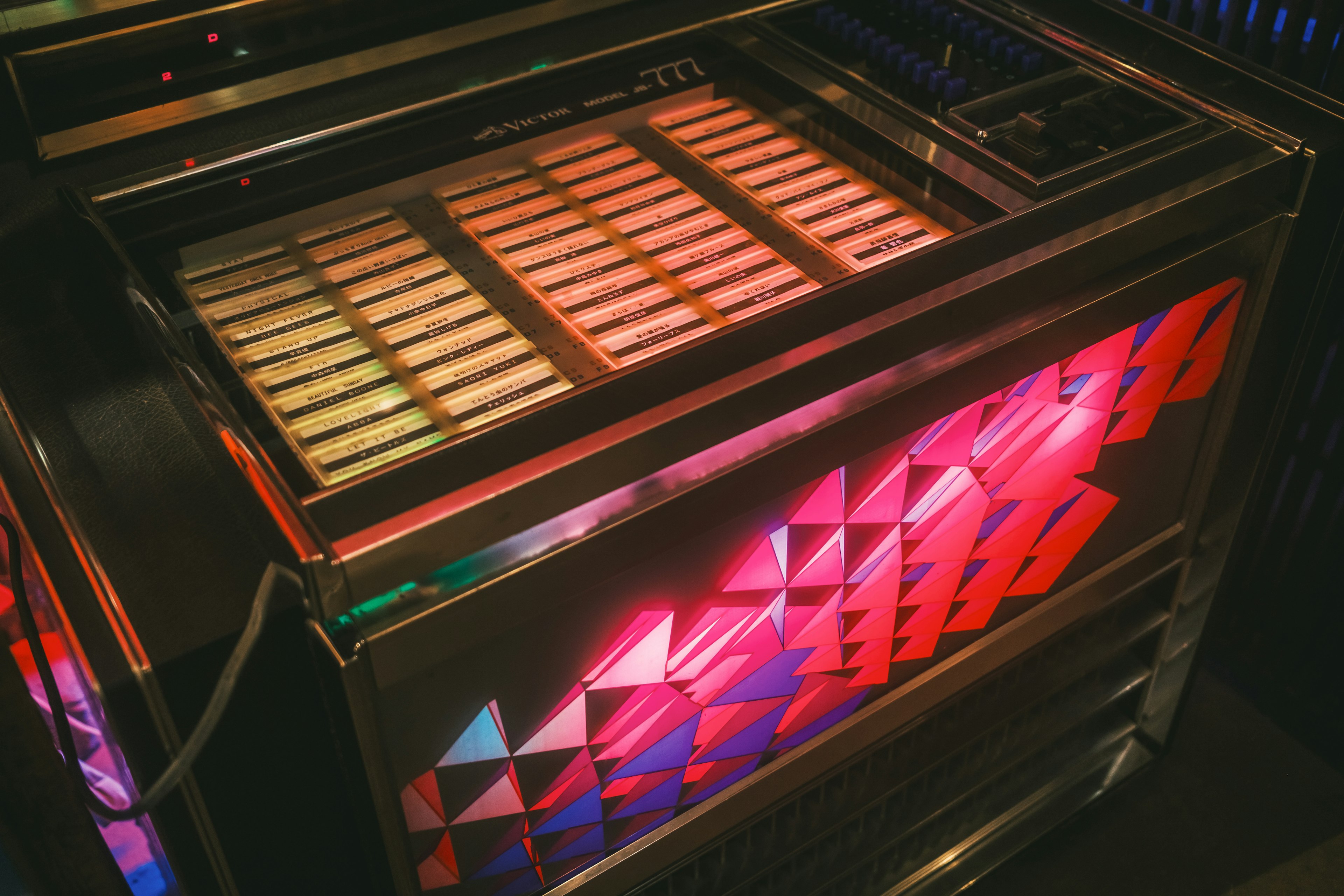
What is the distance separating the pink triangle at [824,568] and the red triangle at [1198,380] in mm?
575

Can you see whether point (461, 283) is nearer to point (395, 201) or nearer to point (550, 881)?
point (395, 201)

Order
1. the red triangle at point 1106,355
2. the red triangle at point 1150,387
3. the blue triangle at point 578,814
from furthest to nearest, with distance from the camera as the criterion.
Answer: the red triangle at point 1150,387, the red triangle at point 1106,355, the blue triangle at point 578,814

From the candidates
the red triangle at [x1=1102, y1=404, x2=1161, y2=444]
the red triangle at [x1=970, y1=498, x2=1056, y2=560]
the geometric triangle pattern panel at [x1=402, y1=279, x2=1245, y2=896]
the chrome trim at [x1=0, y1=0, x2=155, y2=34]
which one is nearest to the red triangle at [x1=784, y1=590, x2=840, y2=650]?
the geometric triangle pattern panel at [x1=402, y1=279, x2=1245, y2=896]

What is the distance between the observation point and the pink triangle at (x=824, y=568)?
119 centimetres

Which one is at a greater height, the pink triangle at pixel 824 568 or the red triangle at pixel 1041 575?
the pink triangle at pixel 824 568

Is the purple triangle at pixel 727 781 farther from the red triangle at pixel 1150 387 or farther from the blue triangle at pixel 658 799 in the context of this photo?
the red triangle at pixel 1150 387

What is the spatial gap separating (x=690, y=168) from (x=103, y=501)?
73 cm

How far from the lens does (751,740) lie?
1.32 m

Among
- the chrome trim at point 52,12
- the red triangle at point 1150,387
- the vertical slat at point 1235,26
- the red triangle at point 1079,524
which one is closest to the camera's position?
the chrome trim at point 52,12

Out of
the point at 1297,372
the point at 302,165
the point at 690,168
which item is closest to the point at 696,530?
the point at 690,168

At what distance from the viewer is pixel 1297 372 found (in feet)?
5.08

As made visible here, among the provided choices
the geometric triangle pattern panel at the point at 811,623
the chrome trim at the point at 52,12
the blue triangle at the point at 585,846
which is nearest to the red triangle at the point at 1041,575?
the geometric triangle pattern panel at the point at 811,623

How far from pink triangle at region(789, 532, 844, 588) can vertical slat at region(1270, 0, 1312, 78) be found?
1.03 m

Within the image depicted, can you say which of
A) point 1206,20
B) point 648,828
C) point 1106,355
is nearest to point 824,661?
point 648,828
